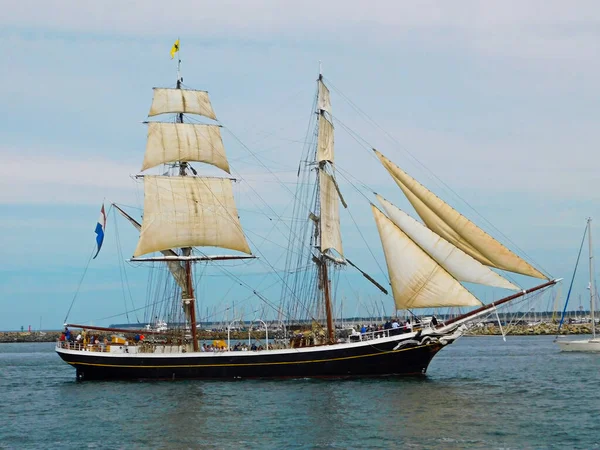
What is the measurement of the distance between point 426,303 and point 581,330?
358 ft

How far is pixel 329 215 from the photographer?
5994 centimetres

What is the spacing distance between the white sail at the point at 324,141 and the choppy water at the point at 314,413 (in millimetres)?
15394

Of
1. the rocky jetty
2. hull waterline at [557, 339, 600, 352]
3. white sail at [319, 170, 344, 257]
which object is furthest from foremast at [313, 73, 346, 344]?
the rocky jetty

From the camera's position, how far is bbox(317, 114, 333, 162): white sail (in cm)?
6069

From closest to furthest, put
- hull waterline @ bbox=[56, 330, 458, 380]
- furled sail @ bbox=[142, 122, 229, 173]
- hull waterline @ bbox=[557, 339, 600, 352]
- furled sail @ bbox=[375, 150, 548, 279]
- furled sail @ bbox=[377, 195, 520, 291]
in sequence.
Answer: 1. furled sail @ bbox=[375, 150, 548, 279]
2. furled sail @ bbox=[377, 195, 520, 291]
3. hull waterline @ bbox=[56, 330, 458, 380]
4. furled sail @ bbox=[142, 122, 229, 173]
5. hull waterline @ bbox=[557, 339, 600, 352]

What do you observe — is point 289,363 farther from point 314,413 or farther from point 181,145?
point 181,145

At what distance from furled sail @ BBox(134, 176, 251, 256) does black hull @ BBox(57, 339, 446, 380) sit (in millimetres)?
8845

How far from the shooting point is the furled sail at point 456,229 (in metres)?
50.3

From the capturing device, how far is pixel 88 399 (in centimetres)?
5138

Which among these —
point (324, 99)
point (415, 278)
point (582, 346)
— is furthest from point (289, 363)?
point (582, 346)

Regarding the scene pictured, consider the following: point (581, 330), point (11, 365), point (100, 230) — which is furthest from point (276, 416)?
point (581, 330)

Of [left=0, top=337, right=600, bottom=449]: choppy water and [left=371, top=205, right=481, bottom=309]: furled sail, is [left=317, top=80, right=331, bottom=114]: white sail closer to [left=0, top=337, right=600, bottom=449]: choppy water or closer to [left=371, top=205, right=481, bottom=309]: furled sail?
[left=371, top=205, right=481, bottom=309]: furled sail

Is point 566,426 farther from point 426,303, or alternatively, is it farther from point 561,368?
point 561,368

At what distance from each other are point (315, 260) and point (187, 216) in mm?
10640
